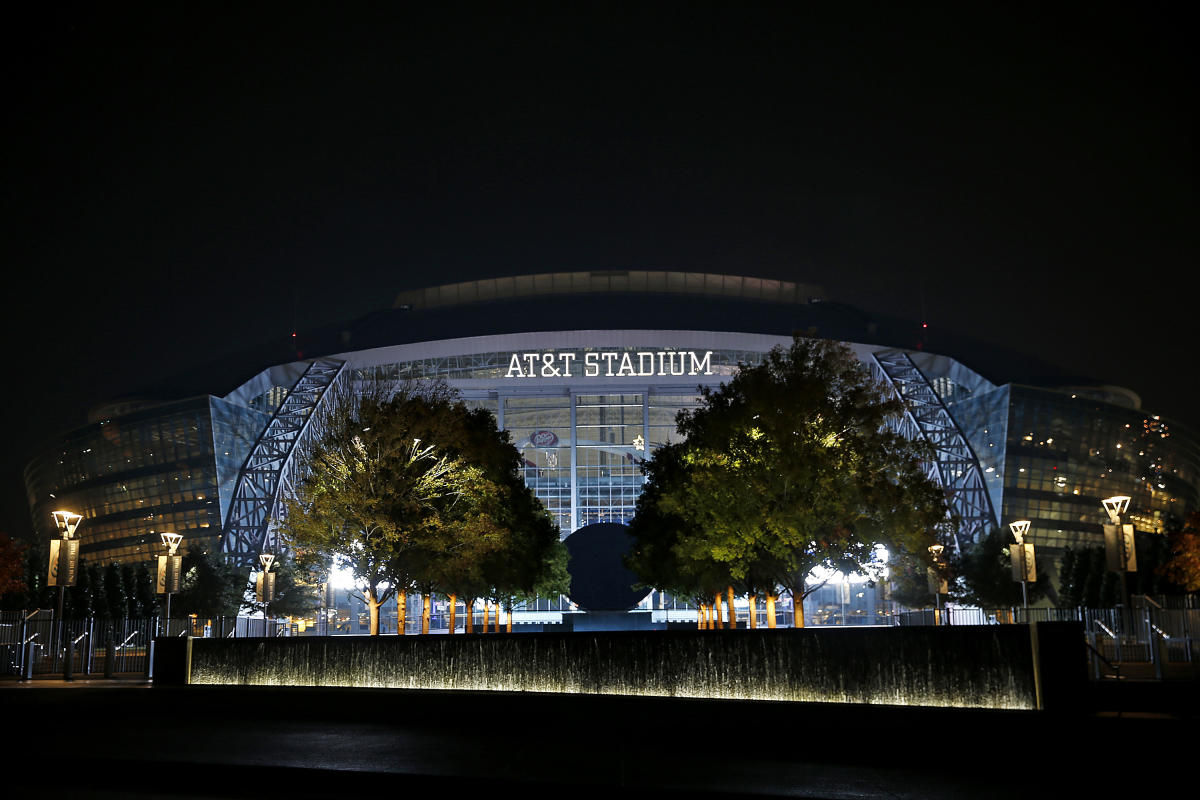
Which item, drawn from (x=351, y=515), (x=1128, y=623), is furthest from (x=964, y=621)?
(x=351, y=515)

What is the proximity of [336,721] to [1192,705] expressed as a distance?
15.1 metres

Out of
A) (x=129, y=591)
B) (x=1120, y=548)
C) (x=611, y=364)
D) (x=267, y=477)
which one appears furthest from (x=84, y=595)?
(x=1120, y=548)

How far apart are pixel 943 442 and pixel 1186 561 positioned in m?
35.5

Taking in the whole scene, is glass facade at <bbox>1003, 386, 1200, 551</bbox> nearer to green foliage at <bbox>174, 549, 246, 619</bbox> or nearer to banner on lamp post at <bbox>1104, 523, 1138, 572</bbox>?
banner on lamp post at <bbox>1104, 523, 1138, 572</bbox>

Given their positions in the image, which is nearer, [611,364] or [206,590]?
[206,590]

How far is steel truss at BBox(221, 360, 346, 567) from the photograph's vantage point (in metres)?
86.2

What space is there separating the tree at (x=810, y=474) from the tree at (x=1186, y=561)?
24425 millimetres

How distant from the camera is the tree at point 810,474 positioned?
3269cm

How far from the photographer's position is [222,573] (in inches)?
2633

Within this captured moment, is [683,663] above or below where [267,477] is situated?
below

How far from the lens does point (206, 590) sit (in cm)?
6556

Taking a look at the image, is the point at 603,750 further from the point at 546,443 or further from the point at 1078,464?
the point at 546,443

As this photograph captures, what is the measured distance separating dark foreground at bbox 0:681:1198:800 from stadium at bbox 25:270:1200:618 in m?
69.3

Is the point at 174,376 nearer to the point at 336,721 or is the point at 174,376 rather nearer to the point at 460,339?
the point at 460,339
